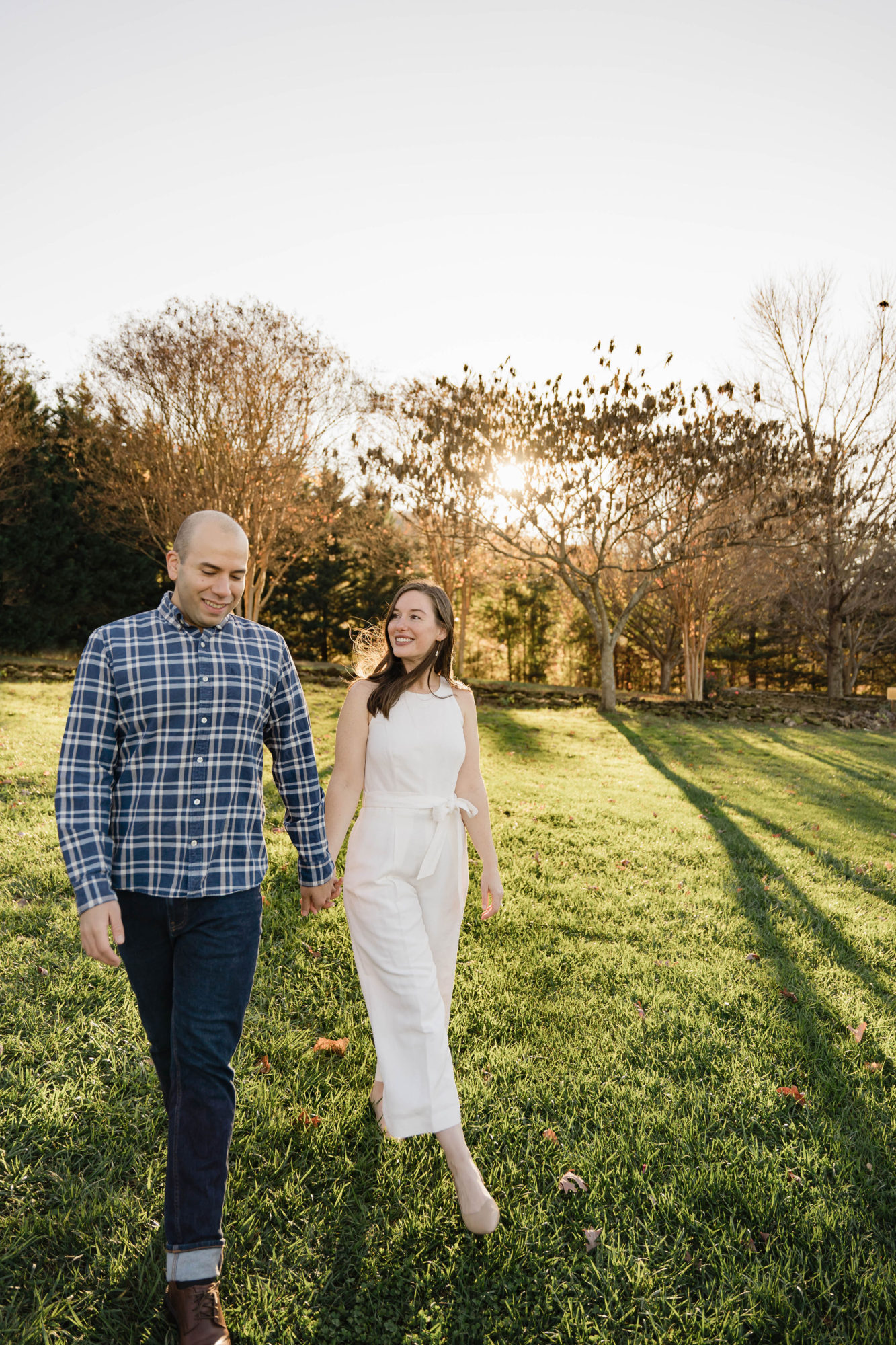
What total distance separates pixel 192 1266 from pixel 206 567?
1.94 m

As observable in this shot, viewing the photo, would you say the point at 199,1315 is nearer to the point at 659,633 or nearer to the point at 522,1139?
the point at 522,1139

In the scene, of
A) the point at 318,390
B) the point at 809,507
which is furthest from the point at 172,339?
the point at 809,507

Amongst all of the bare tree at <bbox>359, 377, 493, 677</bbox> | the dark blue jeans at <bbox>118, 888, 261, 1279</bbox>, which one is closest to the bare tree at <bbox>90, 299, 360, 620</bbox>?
the bare tree at <bbox>359, 377, 493, 677</bbox>

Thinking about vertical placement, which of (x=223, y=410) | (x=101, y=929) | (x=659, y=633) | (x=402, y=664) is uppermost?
(x=223, y=410)

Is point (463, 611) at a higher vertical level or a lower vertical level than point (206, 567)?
higher

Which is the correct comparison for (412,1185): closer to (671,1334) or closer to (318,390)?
(671,1334)

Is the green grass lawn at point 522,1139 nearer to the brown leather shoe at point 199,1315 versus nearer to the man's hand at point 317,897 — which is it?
the brown leather shoe at point 199,1315

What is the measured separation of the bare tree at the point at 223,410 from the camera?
15.5 m

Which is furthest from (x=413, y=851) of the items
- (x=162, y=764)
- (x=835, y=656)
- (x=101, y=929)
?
(x=835, y=656)

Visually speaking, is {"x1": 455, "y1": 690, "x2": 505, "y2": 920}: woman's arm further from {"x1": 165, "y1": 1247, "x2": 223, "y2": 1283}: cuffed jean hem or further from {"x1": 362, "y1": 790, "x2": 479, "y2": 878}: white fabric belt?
{"x1": 165, "y1": 1247, "x2": 223, "y2": 1283}: cuffed jean hem

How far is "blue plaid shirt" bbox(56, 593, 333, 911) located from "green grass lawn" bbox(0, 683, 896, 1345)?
3.89 ft

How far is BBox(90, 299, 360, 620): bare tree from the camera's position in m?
15.5

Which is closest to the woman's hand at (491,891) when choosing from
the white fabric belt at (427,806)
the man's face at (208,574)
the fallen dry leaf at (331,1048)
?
the white fabric belt at (427,806)

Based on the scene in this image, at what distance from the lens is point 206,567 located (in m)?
2.17
